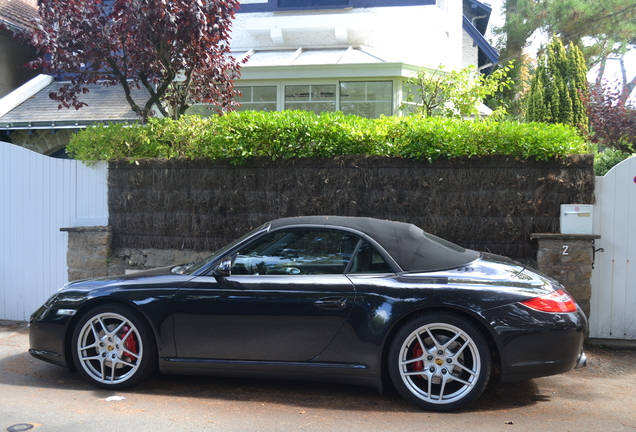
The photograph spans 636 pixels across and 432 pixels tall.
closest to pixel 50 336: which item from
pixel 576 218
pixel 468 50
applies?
pixel 576 218

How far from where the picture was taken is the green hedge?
641cm

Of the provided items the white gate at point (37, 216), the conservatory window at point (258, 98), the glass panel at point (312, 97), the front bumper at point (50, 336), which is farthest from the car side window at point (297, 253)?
the conservatory window at point (258, 98)

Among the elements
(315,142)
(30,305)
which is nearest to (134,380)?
(315,142)

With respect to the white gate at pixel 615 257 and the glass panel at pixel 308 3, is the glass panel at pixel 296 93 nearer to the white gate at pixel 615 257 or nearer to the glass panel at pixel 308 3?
the glass panel at pixel 308 3

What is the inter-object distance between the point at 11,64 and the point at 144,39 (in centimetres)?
874

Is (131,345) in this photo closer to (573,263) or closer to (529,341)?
(529,341)

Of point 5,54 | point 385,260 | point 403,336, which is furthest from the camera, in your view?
point 5,54

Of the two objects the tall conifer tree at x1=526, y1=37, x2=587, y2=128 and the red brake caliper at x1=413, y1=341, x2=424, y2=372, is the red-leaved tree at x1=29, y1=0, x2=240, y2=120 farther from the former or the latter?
the tall conifer tree at x1=526, y1=37, x2=587, y2=128

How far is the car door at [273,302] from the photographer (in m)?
4.48

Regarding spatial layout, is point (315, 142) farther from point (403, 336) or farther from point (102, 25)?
point (102, 25)

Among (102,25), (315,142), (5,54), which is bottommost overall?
(315,142)

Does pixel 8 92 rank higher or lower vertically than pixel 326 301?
higher

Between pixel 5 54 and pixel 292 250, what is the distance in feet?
41.7

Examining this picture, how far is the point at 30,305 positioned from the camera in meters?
7.82
